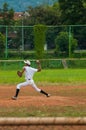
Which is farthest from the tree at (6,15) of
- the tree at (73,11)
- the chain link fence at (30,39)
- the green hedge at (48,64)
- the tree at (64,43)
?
the green hedge at (48,64)

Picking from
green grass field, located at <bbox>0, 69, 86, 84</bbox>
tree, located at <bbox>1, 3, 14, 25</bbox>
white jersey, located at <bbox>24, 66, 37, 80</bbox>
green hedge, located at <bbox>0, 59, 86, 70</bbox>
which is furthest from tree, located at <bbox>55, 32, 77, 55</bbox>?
white jersey, located at <bbox>24, 66, 37, 80</bbox>

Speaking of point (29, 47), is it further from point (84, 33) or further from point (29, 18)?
point (29, 18)

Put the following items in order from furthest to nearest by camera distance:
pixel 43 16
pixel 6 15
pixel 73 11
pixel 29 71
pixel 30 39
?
pixel 43 16 < pixel 6 15 < pixel 73 11 < pixel 30 39 < pixel 29 71

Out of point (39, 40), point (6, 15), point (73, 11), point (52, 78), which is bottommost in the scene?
point (52, 78)

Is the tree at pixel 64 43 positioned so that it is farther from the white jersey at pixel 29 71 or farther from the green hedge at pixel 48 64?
the white jersey at pixel 29 71

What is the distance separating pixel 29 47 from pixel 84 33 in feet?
19.1

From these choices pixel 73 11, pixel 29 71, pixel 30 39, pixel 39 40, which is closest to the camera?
pixel 29 71

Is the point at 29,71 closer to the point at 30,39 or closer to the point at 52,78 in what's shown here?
the point at 52,78

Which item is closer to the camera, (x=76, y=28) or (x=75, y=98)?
(x=75, y=98)

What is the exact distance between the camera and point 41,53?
48.0m

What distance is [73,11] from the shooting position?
7156 centimetres

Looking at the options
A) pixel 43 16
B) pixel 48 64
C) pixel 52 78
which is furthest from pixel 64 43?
pixel 43 16

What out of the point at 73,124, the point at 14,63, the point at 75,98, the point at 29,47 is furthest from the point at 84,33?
the point at 73,124

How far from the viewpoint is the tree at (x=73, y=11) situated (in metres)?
70.2
